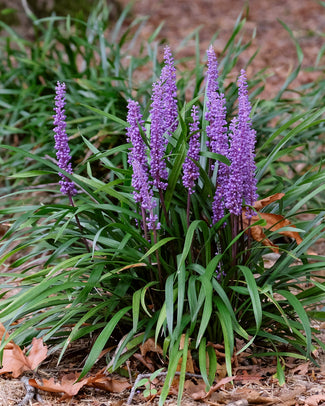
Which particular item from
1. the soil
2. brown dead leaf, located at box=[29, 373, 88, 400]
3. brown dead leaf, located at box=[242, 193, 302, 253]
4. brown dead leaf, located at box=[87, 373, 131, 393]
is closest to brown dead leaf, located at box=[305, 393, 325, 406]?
the soil

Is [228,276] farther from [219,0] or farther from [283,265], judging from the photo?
[219,0]

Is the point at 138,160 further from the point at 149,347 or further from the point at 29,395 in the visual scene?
the point at 29,395

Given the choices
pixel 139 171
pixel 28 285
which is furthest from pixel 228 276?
pixel 28 285

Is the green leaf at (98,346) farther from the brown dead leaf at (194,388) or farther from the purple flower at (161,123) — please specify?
the purple flower at (161,123)

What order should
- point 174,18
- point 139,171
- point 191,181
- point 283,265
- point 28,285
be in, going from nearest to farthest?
point 139,171 < point 191,181 < point 283,265 < point 28,285 < point 174,18

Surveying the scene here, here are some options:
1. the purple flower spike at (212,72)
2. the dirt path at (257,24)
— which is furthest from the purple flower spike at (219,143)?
the dirt path at (257,24)

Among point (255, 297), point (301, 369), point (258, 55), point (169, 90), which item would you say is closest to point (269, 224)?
point (255, 297)
